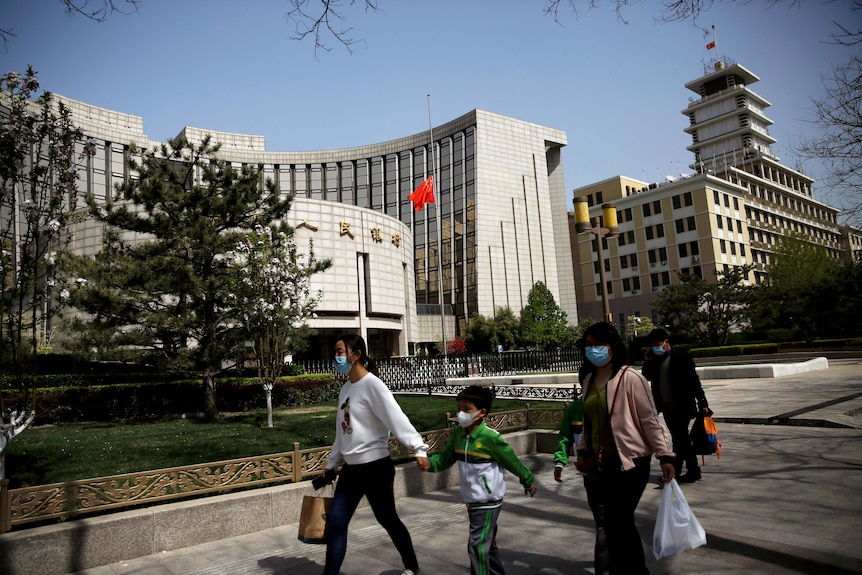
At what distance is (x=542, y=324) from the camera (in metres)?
47.6

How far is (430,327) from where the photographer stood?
5762 cm

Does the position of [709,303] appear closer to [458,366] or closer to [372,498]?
[458,366]

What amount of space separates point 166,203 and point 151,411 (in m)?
6.02

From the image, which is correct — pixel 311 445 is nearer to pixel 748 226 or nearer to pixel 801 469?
pixel 801 469

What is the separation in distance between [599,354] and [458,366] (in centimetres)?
2168

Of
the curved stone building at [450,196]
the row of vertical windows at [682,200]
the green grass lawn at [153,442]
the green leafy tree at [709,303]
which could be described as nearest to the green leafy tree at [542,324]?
the curved stone building at [450,196]

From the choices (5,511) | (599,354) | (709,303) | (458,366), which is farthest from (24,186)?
(709,303)

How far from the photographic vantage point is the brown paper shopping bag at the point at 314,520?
386 centimetres

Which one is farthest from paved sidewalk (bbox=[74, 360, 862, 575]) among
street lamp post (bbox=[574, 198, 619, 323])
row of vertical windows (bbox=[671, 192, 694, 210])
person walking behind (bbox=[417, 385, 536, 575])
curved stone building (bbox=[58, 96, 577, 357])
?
row of vertical windows (bbox=[671, 192, 694, 210])

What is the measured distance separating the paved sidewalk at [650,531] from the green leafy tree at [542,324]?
130 ft

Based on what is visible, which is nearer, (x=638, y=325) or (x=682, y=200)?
(x=638, y=325)

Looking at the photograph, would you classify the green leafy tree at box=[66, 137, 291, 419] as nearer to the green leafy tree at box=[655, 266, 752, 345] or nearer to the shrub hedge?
the shrub hedge

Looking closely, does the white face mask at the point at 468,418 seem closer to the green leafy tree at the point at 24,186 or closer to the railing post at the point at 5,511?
the railing post at the point at 5,511

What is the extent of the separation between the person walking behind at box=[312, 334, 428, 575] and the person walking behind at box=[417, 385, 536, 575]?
27 centimetres
